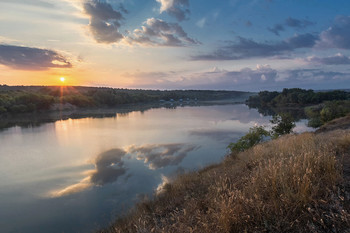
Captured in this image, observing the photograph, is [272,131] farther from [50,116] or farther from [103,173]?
[50,116]

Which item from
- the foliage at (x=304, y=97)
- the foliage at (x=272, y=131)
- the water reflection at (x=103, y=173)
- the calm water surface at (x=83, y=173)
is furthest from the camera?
the foliage at (x=304, y=97)

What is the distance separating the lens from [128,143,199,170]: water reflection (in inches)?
606

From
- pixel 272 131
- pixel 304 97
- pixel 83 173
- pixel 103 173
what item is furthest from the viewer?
pixel 304 97

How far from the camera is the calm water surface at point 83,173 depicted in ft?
28.2

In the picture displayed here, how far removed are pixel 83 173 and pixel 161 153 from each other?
6436 mm

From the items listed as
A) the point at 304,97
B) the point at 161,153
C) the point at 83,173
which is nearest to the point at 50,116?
Result: the point at 161,153

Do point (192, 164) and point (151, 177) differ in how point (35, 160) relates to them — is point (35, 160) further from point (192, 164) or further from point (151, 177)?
point (192, 164)

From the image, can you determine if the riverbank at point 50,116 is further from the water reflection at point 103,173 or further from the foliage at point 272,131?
the foliage at point 272,131

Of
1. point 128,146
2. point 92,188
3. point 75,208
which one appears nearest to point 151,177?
point 92,188

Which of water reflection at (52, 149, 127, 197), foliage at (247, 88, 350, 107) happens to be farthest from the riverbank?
foliage at (247, 88, 350, 107)

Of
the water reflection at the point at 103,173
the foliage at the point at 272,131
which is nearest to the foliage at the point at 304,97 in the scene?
the foliage at the point at 272,131

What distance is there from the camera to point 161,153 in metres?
18.0

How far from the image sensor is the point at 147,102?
10162cm

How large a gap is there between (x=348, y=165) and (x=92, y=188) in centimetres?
1046
